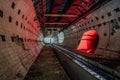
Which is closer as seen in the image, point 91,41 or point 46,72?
point 46,72

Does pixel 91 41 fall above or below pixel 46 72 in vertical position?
above

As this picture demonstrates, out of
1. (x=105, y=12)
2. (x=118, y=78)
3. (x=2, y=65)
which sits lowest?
(x=118, y=78)

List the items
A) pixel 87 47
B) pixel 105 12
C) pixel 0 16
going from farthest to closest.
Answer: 1. pixel 87 47
2. pixel 105 12
3. pixel 0 16

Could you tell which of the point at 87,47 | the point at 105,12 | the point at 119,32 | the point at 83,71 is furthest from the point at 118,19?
the point at 87,47

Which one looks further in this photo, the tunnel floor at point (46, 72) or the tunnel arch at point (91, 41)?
the tunnel arch at point (91, 41)

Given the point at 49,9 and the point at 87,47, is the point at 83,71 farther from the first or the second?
the point at 49,9

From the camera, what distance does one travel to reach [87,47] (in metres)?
7.22

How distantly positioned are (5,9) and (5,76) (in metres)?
1.52

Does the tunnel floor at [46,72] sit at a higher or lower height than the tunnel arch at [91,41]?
lower

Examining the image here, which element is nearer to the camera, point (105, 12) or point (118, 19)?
point (118, 19)

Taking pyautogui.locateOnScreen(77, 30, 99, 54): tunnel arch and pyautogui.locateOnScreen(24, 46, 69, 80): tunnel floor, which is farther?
pyautogui.locateOnScreen(77, 30, 99, 54): tunnel arch

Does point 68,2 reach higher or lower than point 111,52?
higher

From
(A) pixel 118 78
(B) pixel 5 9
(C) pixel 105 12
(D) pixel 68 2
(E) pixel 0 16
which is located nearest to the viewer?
(A) pixel 118 78

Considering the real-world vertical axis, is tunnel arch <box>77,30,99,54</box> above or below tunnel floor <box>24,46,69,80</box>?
above
